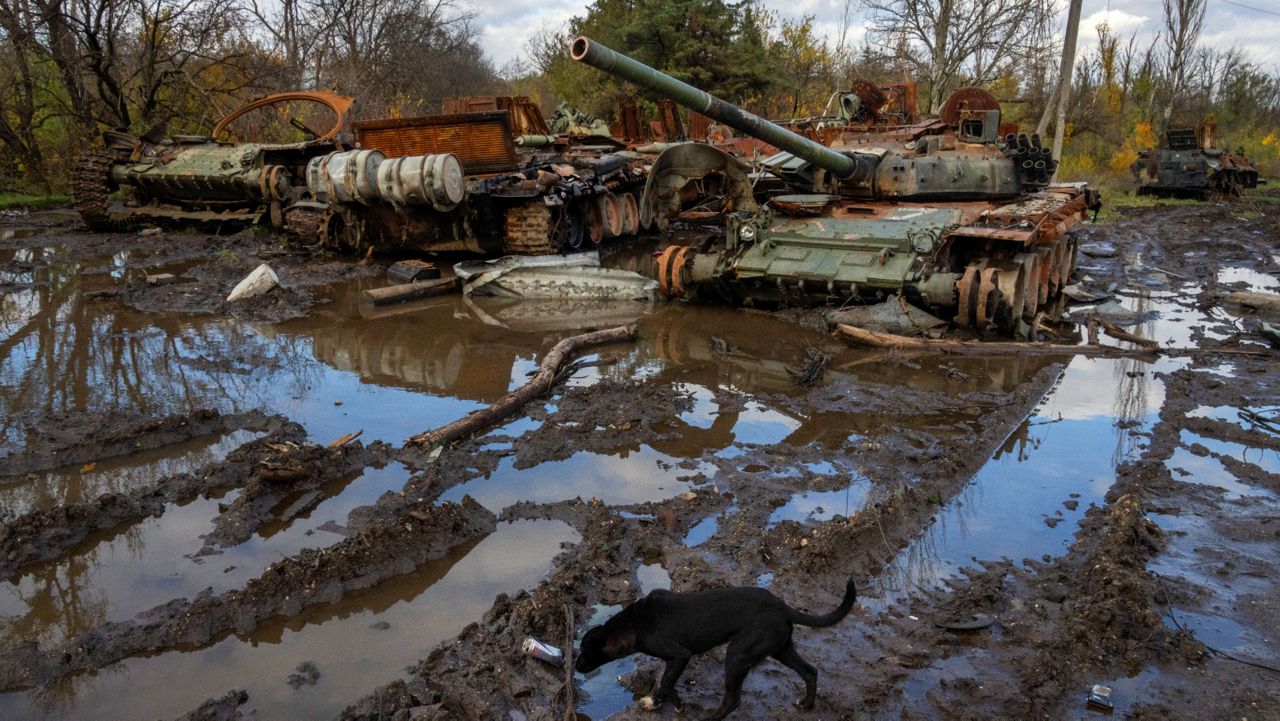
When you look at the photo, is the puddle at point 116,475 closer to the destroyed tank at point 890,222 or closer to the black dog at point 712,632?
the black dog at point 712,632

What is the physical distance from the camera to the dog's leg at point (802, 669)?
293 cm

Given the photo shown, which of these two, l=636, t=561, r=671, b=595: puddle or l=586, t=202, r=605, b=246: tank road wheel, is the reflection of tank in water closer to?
l=636, t=561, r=671, b=595: puddle

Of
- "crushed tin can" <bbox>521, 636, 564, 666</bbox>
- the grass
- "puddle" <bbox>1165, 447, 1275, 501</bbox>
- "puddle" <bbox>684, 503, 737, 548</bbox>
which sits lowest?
"puddle" <bbox>1165, 447, 1275, 501</bbox>

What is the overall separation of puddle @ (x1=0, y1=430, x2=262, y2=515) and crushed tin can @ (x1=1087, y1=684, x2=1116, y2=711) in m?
4.73

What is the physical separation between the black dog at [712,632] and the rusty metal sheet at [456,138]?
9.51 m

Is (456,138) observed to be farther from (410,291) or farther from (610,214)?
(610,214)

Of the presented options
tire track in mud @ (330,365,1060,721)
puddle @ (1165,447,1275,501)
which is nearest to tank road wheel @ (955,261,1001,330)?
tire track in mud @ (330,365,1060,721)

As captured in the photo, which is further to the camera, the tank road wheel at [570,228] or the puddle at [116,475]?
the tank road wheel at [570,228]

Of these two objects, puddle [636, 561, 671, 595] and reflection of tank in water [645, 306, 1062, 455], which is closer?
puddle [636, 561, 671, 595]

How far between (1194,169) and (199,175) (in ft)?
79.3

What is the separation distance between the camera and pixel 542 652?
326cm

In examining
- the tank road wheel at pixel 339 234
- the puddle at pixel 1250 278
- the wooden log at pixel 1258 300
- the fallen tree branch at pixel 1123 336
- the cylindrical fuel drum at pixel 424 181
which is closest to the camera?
the fallen tree branch at pixel 1123 336

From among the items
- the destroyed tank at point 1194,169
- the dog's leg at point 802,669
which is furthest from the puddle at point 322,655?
the destroyed tank at point 1194,169

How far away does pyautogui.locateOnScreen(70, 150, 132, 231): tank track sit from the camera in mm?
14844
